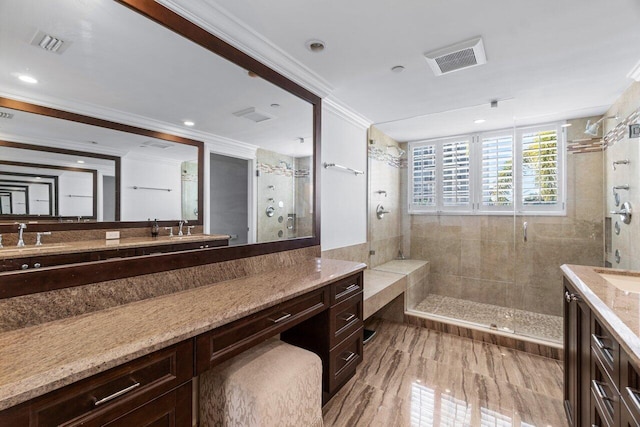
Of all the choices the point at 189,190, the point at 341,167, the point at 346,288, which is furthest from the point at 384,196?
the point at 189,190

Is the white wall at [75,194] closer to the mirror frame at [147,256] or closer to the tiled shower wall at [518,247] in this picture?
the mirror frame at [147,256]

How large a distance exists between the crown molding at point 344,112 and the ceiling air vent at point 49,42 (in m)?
1.95

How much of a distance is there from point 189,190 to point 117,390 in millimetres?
1052

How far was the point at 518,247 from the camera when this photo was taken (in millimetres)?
3500

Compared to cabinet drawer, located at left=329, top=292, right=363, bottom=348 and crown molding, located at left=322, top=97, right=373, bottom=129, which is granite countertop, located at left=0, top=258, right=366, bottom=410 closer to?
cabinet drawer, located at left=329, top=292, right=363, bottom=348

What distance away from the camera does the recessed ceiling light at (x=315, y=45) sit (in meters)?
1.86

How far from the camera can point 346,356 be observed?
2.01m

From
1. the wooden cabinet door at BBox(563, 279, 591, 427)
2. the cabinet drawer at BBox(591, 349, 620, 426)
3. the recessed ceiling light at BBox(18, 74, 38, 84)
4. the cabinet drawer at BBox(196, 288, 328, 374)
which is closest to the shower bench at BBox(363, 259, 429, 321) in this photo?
the cabinet drawer at BBox(196, 288, 328, 374)

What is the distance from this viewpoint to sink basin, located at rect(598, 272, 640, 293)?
1.52m

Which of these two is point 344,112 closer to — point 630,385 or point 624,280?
point 624,280

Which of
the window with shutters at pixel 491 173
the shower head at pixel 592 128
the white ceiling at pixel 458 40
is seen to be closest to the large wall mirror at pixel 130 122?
the white ceiling at pixel 458 40

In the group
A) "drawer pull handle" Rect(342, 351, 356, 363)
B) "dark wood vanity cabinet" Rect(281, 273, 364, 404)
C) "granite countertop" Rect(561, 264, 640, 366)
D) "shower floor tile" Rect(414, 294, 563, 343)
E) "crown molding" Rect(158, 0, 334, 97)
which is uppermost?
"crown molding" Rect(158, 0, 334, 97)

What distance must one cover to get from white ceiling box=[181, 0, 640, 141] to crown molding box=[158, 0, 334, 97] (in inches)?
0.4

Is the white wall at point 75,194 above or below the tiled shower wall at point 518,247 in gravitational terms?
above
